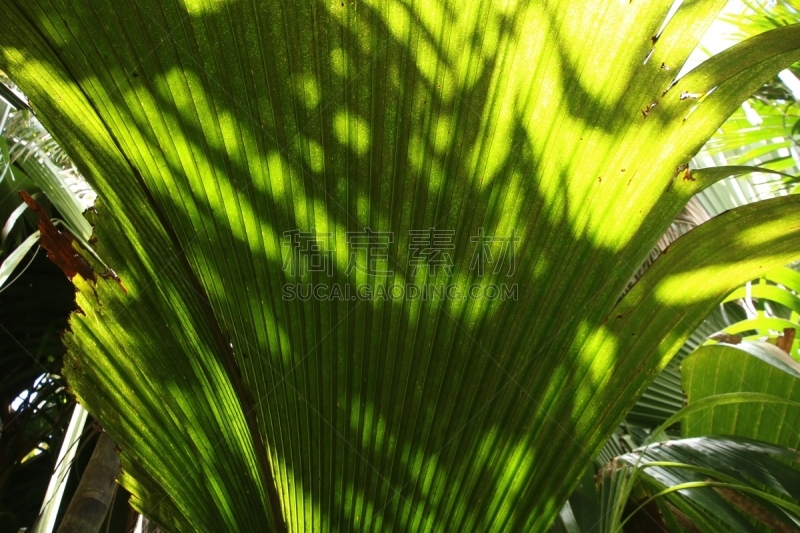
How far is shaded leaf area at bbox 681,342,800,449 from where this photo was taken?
3.06ft

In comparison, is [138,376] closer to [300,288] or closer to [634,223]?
[300,288]

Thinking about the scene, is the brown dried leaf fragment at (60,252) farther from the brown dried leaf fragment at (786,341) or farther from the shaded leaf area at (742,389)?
the brown dried leaf fragment at (786,341)

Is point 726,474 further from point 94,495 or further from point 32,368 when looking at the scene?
point 32,368

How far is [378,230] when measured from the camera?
54cm

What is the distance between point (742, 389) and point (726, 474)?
0.80 feet

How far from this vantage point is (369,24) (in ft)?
1.48

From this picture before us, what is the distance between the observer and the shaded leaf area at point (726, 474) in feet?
2.41

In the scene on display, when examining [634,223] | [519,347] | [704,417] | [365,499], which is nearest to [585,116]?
[634,223]

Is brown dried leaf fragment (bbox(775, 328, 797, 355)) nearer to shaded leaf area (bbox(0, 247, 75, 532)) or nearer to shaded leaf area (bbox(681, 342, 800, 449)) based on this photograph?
shaded leaf area (bbox(681, 342, 800, 449))

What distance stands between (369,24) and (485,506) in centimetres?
51

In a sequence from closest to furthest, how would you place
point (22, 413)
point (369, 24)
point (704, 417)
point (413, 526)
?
1. point (369, 24)
2. point (413, 526)
3. point (704, 417)
4. point (22, 413)

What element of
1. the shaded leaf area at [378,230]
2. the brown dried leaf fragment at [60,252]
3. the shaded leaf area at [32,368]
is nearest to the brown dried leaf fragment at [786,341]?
the shaded leaf area at [378,230]

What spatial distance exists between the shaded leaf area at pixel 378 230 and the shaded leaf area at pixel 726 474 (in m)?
0.22

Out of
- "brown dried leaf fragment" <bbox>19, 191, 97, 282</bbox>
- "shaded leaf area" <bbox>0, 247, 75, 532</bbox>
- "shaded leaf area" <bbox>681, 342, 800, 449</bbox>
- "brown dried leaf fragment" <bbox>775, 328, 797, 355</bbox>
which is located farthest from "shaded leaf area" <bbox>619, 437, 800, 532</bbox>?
"shaded leaf area" <bbox>0, 247, 75, 532</bbox>
